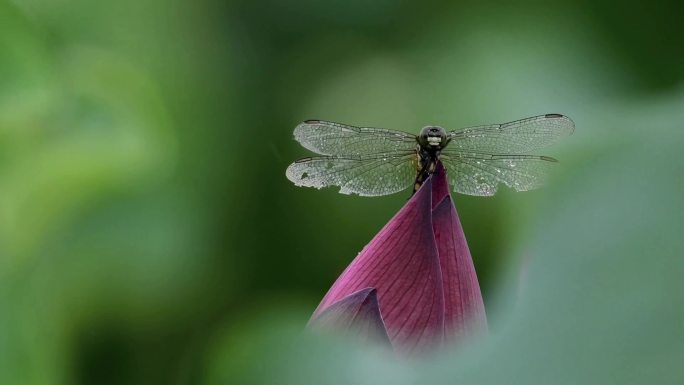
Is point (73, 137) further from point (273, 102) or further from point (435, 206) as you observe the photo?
point (435, 206)

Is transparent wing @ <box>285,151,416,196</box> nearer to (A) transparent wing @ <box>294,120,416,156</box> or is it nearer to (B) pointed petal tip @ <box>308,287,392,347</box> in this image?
(A) transparent wing @ <box>294,120,416,156</box>

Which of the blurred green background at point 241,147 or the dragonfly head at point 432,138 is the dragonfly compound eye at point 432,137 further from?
the blurred green background at point 241,147

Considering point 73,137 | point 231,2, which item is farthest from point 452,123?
point 73,137

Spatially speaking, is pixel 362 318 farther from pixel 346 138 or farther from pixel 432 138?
pixel 346 138

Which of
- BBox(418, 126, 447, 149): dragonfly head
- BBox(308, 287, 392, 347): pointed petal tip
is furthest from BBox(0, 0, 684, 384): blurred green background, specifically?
BBox(418, 126, 447, 149): dragonfly head

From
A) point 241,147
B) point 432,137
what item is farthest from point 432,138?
point 241,147

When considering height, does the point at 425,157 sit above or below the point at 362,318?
above

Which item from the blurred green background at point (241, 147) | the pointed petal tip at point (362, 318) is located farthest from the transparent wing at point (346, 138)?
the pointed petal tip at point (362, 318)
